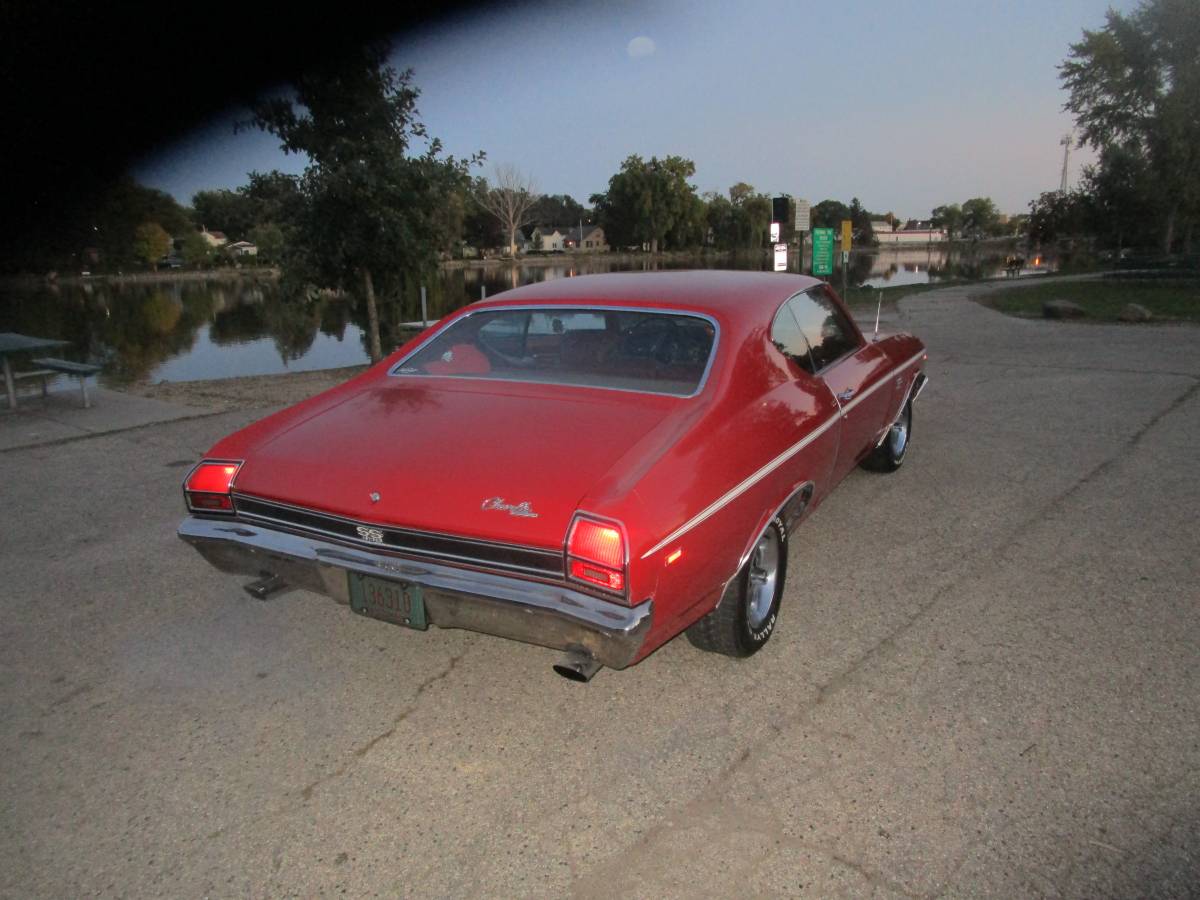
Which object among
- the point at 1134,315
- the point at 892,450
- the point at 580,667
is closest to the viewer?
the point at 580,667

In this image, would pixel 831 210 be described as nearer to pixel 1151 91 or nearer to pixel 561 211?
pixel 561 211

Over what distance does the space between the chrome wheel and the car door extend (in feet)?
2.85

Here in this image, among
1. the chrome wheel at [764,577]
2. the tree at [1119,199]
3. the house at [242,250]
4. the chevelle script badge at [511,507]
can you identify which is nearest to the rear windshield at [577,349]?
the chrome wheel at [764,577]

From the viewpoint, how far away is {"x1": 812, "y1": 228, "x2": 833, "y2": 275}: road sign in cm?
1547

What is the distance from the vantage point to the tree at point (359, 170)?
10.5 metres

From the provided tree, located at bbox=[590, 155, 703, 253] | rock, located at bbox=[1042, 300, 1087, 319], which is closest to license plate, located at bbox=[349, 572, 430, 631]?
rock, located at bbox=[1042, 300, 1087, 319]

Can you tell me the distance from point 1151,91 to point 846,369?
32.3 meters

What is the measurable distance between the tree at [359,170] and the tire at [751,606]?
8.82 meters

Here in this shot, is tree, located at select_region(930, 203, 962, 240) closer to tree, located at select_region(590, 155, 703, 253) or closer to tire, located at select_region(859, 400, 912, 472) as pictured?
tree, located at select_region(590, 155, 703, 253)

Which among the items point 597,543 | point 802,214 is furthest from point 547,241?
point 597,543

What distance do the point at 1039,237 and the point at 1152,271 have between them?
32.8m

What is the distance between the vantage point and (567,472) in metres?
2.53

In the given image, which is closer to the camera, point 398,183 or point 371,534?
point 371,534

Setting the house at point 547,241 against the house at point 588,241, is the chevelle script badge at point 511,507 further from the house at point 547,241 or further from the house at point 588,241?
the house at point 547,241
